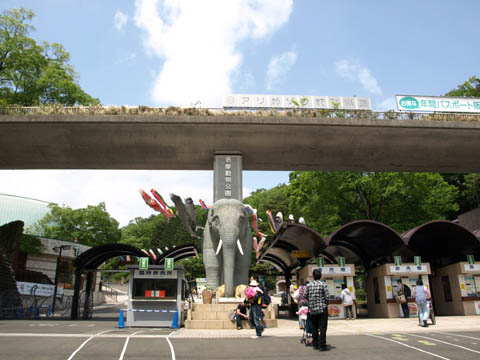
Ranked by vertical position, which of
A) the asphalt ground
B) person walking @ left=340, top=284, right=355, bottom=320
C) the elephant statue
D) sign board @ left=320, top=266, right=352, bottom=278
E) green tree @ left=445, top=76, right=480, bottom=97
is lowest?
the asphalt ground

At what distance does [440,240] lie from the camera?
748 inches

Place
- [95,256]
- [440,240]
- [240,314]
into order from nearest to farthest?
[240,314], [440,240], [95,256]

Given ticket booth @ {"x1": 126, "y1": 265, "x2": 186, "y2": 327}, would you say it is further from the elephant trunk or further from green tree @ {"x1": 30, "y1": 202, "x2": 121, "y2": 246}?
green tree @ {"x1": 30, "y1": 202, "x2": 121, "y2": 246}

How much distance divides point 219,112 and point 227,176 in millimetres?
3344

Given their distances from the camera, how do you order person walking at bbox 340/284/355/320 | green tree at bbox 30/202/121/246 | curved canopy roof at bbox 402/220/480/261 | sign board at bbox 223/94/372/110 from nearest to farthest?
1. person walking at bbox 340/284/355/320
2. curved canopy roof at bbox 402/220/480/261
3. sign board at bbox 223/94/372/110
4. green tree at bbox 30/202/121/246

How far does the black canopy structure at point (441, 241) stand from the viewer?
1773cm

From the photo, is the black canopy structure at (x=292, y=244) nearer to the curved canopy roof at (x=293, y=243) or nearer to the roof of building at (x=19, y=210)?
the curved canopy roof at (x=293, y=243)

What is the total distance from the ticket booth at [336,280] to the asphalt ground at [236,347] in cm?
685

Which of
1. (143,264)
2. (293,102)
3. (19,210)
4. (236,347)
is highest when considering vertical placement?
(19,210)

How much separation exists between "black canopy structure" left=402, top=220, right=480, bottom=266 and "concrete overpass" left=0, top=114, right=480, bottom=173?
532 centimetres

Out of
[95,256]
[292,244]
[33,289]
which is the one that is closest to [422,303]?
[292,244]

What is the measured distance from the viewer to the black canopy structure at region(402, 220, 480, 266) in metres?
17.7

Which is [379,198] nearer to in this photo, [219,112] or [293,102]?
[293,102]

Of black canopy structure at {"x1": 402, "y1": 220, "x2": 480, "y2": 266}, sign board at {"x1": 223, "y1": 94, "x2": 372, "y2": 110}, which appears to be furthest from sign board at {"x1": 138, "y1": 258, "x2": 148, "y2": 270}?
black canopy structure at {"x1": 402, "y1": 220, "x2": 480, "y2": 266}
